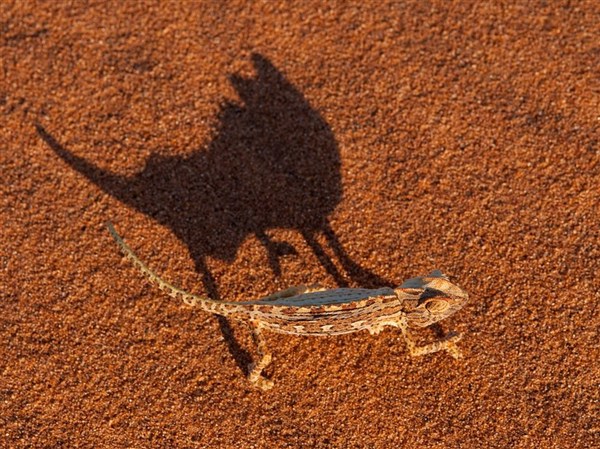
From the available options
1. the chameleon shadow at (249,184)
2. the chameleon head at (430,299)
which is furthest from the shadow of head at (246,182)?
the chameleon head at (430,299)

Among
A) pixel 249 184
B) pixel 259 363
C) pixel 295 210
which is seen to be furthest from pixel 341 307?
pixel 249 184

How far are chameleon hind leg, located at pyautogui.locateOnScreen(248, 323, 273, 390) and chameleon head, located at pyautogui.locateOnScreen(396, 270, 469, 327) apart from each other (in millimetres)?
1070

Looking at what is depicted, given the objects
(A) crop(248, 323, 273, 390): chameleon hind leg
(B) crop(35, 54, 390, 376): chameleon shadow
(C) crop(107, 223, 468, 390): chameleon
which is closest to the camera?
(C) crop(107, 223, 468, 390): chameleon

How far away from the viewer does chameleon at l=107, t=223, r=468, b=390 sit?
4.70 meters

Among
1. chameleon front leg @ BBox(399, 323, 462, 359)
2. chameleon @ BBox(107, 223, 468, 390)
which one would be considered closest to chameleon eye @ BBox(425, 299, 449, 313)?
chameleon @ BBox(107, 223, 468, 390)

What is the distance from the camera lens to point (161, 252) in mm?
5656

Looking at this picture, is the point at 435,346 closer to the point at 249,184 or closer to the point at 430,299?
the point at 430,299

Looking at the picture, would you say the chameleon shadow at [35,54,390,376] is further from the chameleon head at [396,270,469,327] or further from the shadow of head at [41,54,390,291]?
the chameleon head at [396,270,469,327]

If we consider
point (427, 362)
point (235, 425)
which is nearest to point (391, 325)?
point (427, 362)

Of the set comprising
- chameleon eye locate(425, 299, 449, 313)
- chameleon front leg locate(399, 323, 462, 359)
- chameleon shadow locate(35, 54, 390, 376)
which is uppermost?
chameleon shadow locate(35, 54, 390, 376)

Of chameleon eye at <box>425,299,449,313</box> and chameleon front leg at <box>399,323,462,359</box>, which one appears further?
chameleon front leg at <box>399,323,462,359</box>

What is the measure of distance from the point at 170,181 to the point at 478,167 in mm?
2646

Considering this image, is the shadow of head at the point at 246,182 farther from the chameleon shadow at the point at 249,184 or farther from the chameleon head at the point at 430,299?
the chameleon head at the point at 430,299

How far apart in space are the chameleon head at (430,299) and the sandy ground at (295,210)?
554mm
